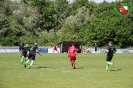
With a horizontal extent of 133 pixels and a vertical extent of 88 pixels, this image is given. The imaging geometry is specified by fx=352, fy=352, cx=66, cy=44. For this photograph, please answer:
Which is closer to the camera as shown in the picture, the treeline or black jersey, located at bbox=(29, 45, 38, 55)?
black jersey, located at bbox=(29, 45, 38, 55)

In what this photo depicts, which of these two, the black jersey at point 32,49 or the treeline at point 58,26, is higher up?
the treeline at point 58,26

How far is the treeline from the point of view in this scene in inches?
3575

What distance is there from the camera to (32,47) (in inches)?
1076

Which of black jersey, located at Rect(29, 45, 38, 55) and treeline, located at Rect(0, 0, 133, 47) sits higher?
treeline, located at Rect(0, 0, 133, 47)

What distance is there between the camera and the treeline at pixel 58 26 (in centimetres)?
9081

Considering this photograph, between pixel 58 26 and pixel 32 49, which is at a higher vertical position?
pixel 58 26

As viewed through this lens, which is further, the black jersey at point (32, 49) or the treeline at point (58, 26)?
the treeline at point (58, 26)

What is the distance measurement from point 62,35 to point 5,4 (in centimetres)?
1965

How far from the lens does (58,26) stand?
358ft

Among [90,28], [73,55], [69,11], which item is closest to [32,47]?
[73,55]

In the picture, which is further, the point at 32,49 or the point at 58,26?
the point at 58,26

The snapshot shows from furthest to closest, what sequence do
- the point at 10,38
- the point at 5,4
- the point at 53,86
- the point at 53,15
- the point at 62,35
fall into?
1. the point at 53,15
2. the point at 5,4
3. the point at 62,35
4. the point at 10,38
5. the point at 53,86

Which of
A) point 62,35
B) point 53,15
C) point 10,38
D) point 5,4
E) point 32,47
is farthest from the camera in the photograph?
point 53,15

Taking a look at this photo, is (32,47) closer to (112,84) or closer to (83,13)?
(112,84)
